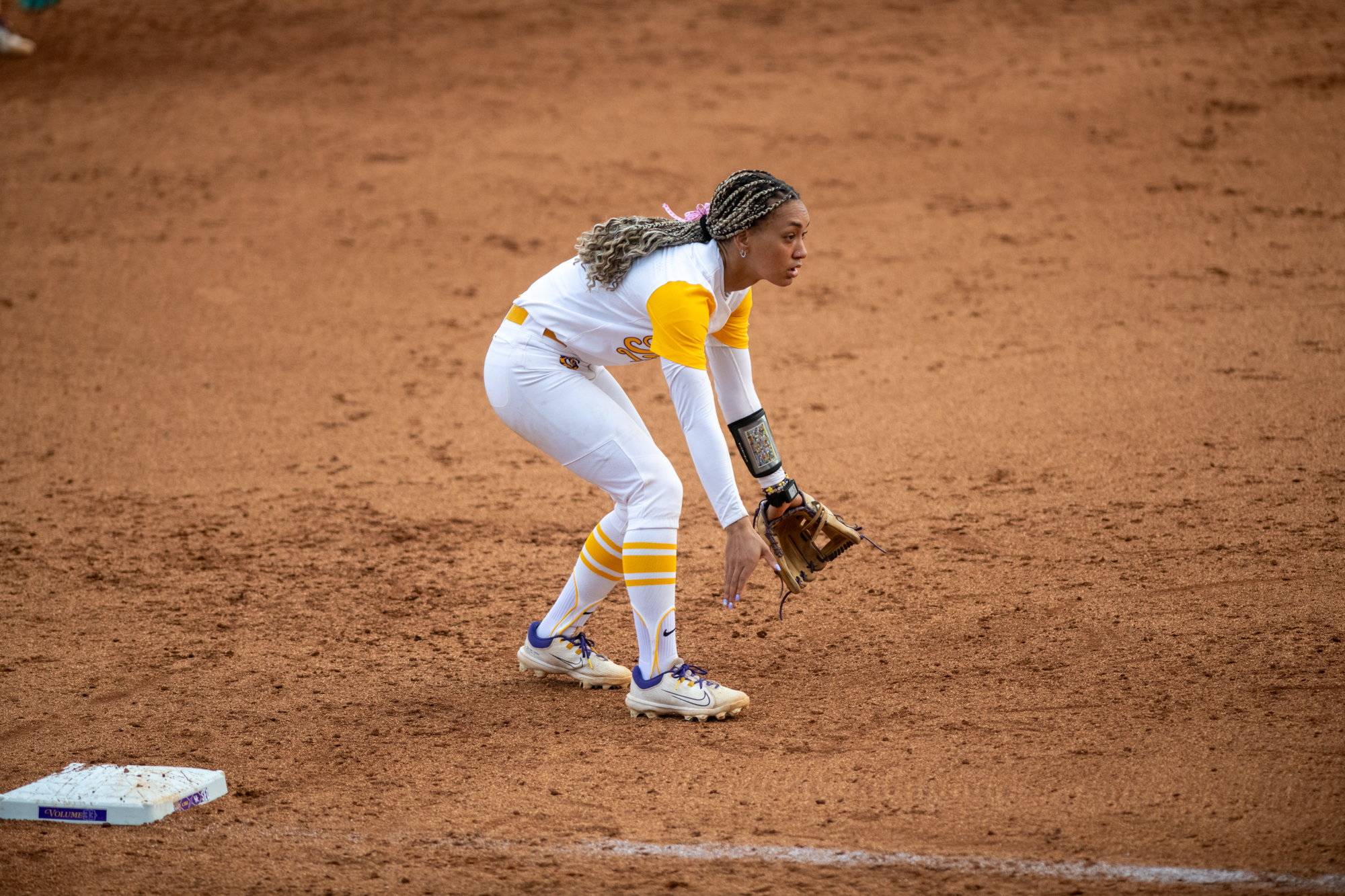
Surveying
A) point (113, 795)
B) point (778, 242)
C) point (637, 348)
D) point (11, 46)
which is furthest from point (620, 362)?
point (11, 46)

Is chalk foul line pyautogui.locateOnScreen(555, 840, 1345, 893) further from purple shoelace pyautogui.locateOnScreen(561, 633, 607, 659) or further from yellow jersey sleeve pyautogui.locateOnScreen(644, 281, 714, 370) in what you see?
yellow jersey sleeve pyautogui.locateOnScreen(644, 281, 714, 370)

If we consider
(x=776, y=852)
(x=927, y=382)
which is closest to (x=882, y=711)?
(x=776, y=852)

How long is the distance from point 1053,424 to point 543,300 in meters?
3.99

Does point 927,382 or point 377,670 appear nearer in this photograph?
point 377,670

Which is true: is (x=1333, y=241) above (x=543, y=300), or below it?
above

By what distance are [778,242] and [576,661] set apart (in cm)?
181

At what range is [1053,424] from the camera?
7133 millimetres

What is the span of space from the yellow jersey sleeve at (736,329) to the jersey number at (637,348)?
0.27 metres

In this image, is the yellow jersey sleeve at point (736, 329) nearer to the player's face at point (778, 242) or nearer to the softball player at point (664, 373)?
the softball player at point (664, 373)

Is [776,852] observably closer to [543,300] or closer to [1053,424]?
[543,300]

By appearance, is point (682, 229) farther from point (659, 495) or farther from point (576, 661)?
point (576, 661)

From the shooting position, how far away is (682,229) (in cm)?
414

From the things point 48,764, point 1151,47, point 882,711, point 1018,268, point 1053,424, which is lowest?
point 48,764

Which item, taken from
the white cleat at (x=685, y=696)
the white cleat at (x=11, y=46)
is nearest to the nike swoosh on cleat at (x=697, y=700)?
the white cleat at (x=685, y=696)
